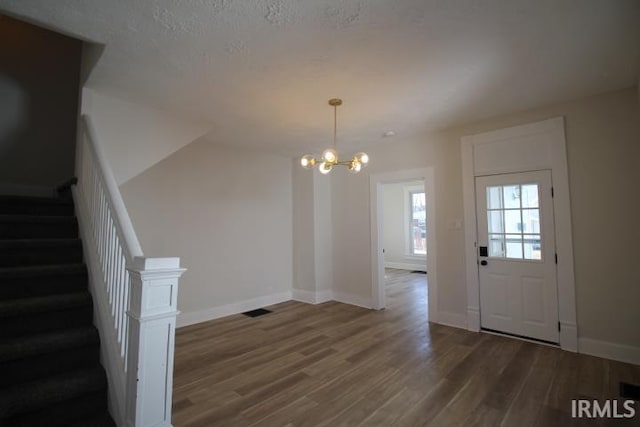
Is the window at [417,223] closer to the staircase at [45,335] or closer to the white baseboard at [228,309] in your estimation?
the white baseboard at [228,309]

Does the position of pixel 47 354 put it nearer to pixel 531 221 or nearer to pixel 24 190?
pixel 24 190

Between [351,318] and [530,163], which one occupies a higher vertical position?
[530,163]

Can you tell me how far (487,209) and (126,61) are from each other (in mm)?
4210

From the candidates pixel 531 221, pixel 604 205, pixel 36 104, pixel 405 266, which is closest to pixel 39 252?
pixel 36 104

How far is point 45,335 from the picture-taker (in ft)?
6.36

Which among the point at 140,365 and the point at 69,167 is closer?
the point at 140,365

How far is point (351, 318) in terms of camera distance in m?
4.48

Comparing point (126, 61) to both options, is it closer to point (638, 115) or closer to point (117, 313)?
point (117, 313)

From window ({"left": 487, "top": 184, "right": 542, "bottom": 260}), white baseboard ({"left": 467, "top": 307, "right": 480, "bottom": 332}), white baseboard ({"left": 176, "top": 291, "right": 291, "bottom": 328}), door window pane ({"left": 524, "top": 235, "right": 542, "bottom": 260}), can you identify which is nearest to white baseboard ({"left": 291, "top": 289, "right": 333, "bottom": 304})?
white baseboard ({"left": 176, "top": 291, "right": 291, "bottom": 328})

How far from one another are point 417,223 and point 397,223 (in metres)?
0.61

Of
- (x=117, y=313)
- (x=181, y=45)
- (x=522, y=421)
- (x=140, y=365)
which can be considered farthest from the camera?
(x=181, y=45)

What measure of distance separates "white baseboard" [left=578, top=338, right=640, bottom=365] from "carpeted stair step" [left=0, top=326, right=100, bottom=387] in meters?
4.49

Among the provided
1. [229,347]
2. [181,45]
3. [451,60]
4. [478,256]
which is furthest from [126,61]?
[478,256]

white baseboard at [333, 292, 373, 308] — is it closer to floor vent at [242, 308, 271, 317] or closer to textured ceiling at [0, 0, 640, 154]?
floor vent at [242, 308, 271, 317]
